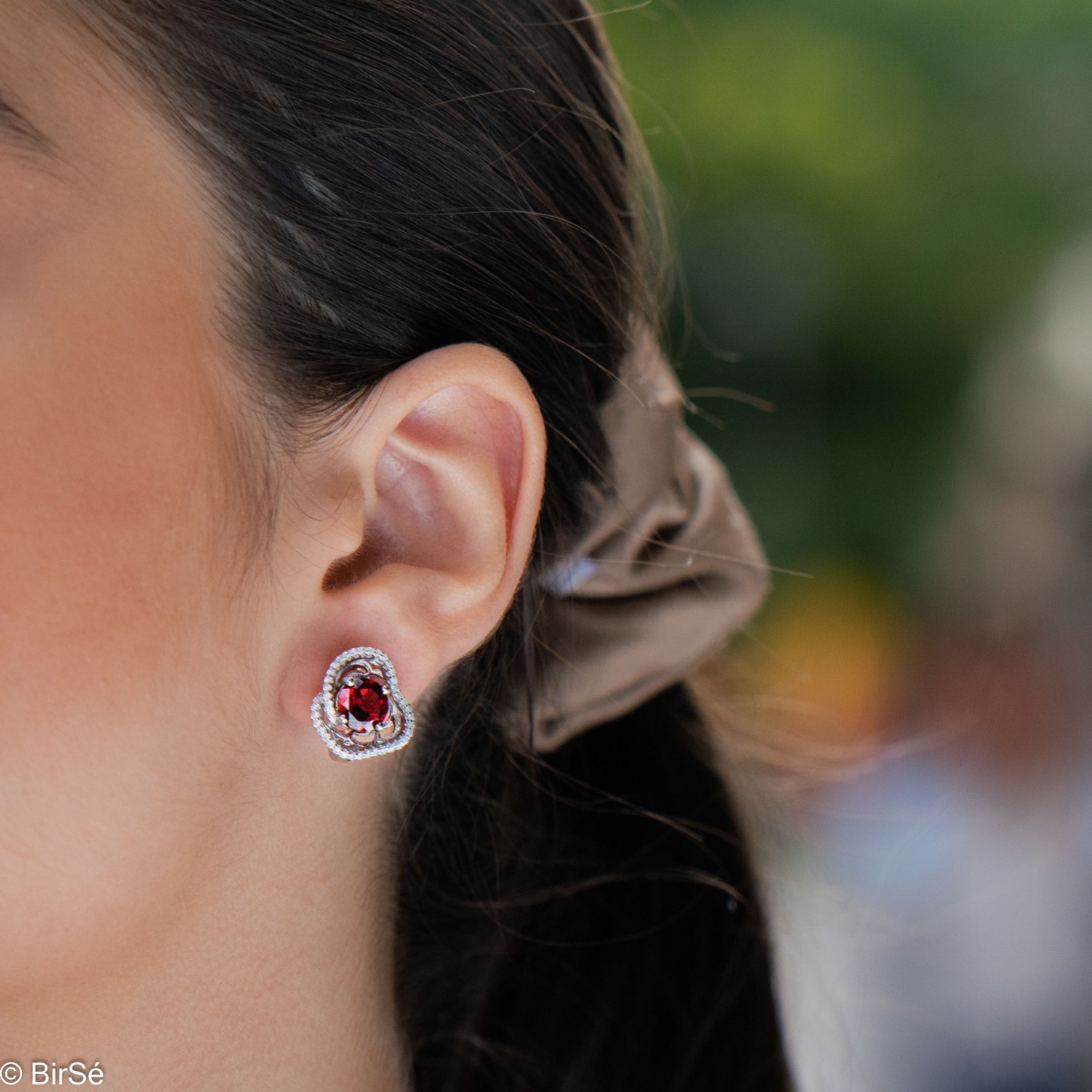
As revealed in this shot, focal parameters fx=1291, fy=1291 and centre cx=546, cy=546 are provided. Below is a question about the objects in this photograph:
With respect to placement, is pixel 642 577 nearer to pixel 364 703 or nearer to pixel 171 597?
pixel 364 703

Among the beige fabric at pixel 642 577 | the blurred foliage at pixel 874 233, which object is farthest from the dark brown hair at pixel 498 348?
the blurred foliage at pixel 874 233

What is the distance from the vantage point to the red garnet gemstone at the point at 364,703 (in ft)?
2.70

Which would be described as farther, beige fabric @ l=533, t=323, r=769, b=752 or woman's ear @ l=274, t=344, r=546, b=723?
beige fabric @ l=533, t=323, r=769, b=752

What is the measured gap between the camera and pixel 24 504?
2.44ft

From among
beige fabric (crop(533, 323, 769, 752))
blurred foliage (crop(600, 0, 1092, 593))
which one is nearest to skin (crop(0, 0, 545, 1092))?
beige fabric (crop(533, 323, 769, 752))

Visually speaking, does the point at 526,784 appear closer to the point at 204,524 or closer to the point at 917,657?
the point at 204,524

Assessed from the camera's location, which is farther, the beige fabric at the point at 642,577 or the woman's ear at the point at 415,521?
the beige fabric at the point at 642,577

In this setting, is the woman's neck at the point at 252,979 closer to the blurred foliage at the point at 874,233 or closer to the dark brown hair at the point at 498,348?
the dark brown hair at the point at 498,348

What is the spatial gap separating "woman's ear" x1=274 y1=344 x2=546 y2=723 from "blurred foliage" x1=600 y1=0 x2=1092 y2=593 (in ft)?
6.59

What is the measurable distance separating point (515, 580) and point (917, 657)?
2.14 meters

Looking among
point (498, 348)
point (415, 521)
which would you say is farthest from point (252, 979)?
point (498, 348)

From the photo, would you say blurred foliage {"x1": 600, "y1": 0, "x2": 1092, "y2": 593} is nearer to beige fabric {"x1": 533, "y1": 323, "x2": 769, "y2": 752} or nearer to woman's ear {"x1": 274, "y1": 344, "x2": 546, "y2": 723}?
beige fabric {"x1": 533, "y1": 323, "x2": 769, "y2": 752}

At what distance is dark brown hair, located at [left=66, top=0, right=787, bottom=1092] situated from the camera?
0.83m

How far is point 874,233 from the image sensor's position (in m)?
2.86
